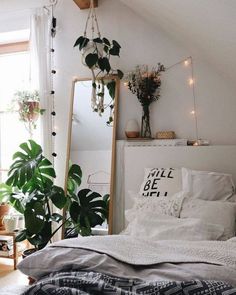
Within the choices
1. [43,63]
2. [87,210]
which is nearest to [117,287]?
[87,210]

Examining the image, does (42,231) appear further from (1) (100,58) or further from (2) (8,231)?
(1) (100,58)

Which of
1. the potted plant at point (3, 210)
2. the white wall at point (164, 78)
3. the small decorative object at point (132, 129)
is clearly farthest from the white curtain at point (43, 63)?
the small decorative object at point (132, 129)

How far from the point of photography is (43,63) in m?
3.22

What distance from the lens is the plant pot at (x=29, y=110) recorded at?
122 inches

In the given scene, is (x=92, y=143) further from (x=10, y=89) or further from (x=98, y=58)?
(x=10, y=89)

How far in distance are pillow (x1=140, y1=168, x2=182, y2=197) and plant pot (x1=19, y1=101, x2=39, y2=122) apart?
1381mm

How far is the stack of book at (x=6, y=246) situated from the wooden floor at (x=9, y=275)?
13cm

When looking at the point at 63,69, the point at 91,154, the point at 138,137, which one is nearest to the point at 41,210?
the point at 91,154

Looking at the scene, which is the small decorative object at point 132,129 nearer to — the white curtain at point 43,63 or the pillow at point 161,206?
the pillow at point 161,206

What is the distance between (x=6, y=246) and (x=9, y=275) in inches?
13.0

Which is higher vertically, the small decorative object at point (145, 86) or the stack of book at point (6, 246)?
the small decorative object at point (145, 86)

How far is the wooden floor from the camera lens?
269cm

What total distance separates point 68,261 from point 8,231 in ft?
6.63

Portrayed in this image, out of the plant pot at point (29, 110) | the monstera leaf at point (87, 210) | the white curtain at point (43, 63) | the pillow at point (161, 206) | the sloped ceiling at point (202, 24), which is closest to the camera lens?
the sloped ceiling at point (202, 24)
